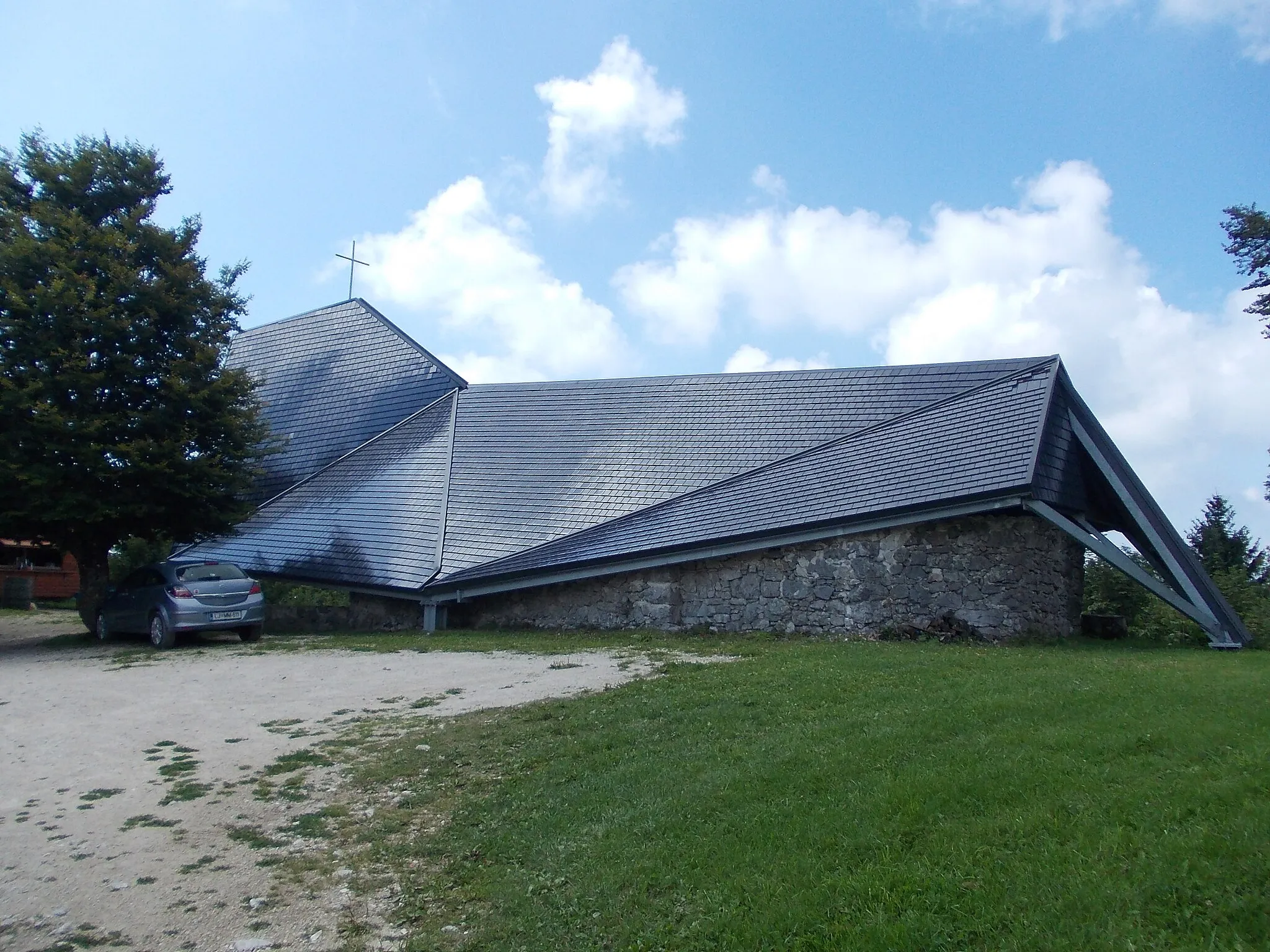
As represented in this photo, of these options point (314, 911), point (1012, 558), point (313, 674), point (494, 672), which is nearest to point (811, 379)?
point (1012, 558)

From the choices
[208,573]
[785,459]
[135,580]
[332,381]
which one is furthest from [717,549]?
[332,381]

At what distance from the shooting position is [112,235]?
61.7 ft

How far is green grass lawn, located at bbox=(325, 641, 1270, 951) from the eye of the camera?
13.6ft

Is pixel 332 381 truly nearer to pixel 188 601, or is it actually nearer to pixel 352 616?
pixel 352 616

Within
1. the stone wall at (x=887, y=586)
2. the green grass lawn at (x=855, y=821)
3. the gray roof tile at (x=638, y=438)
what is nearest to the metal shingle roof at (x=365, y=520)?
the gray roof tile at (x=638, y=438)

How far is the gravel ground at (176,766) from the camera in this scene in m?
5.28

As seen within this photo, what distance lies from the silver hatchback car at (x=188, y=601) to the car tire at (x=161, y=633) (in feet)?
0.04

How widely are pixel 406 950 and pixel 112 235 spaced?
17736 mm

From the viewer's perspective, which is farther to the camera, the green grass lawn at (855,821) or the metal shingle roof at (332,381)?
the metal shingle roof at (332,381)

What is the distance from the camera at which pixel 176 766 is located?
843 centimetres

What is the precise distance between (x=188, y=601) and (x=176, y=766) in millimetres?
9814

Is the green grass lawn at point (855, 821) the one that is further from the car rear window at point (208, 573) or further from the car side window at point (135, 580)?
the car side window at point (135, 580)

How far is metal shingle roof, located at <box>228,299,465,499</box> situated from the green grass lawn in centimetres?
1712

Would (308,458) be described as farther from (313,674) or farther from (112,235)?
(313,674)
